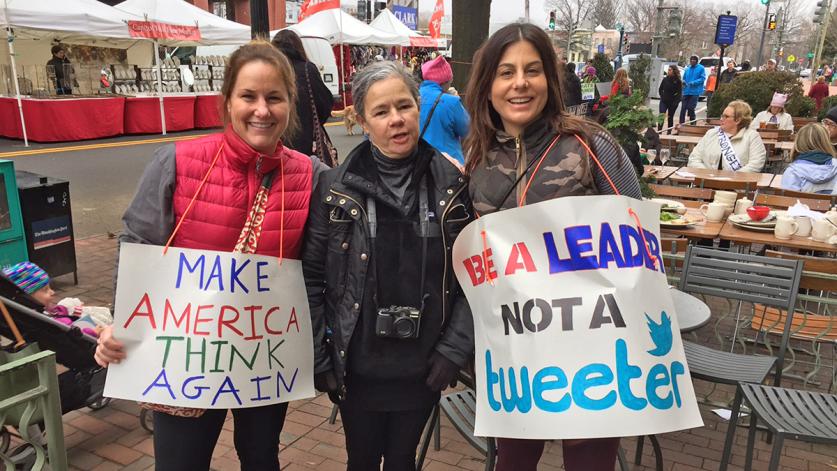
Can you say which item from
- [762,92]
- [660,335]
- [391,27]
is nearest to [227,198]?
[660,335]

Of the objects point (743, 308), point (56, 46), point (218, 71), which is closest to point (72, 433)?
point (743, 308)

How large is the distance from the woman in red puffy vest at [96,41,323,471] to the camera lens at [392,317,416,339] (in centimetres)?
44

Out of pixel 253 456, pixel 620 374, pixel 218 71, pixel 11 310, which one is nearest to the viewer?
pixel 620 374

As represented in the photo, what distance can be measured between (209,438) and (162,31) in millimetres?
13199

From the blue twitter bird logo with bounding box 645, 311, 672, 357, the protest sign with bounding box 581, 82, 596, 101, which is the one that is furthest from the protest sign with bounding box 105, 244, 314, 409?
the protest sign with bounding box 581, 82, 596, 101

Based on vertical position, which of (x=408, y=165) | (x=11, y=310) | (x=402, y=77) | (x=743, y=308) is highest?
(x=402, y=77)

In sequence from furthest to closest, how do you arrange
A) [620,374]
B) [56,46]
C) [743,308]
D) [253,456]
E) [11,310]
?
[56,46]
[743,308]
[11,310]
[253,456]
[620,374]

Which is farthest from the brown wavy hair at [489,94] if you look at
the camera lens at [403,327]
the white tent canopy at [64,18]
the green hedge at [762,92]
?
the green hedge at [762,92]

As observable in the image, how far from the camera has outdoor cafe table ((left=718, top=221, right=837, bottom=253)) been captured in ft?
13.6

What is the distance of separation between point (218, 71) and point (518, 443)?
1684 cm

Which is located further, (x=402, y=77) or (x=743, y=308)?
(x=743, y=308)

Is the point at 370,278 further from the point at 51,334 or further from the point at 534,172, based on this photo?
the point at 51,334

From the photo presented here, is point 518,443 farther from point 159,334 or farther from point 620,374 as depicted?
point 159,334

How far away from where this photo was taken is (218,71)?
17.0 meters
